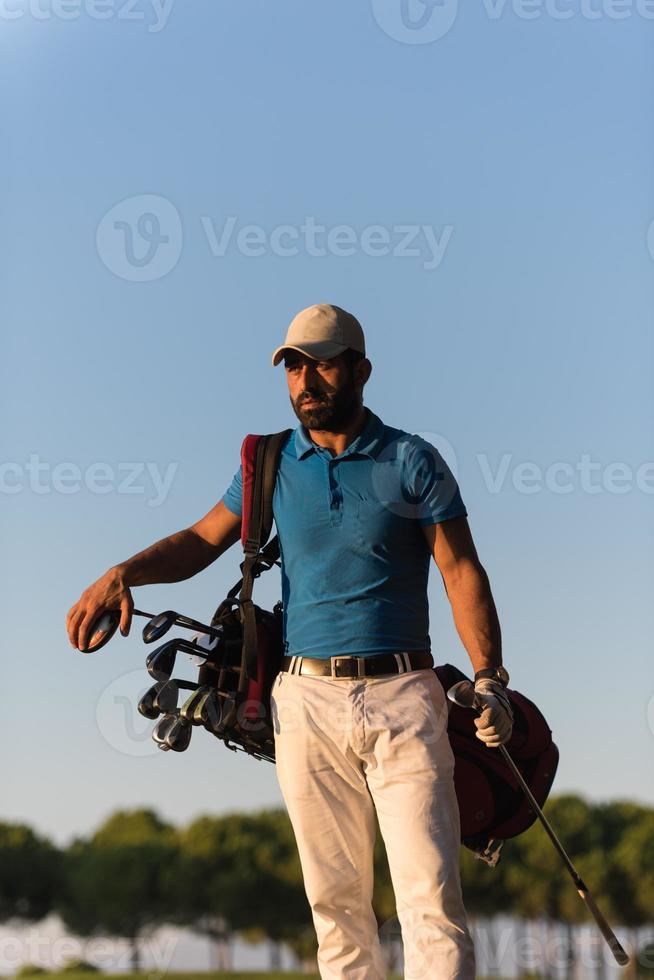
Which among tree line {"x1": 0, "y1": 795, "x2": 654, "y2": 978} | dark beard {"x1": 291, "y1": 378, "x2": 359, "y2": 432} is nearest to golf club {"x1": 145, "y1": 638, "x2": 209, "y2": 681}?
dark beard {"x1": 291, "y1": 378, "x2": 359, "y2": 432}

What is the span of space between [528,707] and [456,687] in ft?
3.37

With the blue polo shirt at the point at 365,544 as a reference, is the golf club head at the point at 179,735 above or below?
below

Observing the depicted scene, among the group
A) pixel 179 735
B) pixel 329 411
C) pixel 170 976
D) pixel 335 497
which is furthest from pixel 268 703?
pixel 170 976

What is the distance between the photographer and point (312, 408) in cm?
609

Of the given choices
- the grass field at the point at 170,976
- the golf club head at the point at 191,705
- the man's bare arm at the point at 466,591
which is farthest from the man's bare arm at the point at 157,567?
the grass field at the point at 170,976

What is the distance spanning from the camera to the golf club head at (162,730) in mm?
6012

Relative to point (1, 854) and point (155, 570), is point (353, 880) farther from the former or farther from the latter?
point (1, 854)

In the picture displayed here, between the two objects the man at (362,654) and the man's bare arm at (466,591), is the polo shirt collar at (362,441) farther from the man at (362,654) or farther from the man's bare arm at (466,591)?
the man's bare arm at (466,591)

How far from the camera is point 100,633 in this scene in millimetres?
6070

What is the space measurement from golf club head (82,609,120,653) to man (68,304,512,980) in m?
0.04

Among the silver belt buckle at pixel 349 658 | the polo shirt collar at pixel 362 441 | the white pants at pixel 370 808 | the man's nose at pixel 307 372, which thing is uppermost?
the man's nose at pixel 307 372

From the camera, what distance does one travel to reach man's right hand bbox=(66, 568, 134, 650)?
6070 millimetres

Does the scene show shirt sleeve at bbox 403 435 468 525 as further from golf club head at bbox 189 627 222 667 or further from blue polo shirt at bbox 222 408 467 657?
golf club head at bbox 189 627 222 667

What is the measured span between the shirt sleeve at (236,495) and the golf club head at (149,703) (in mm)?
852
